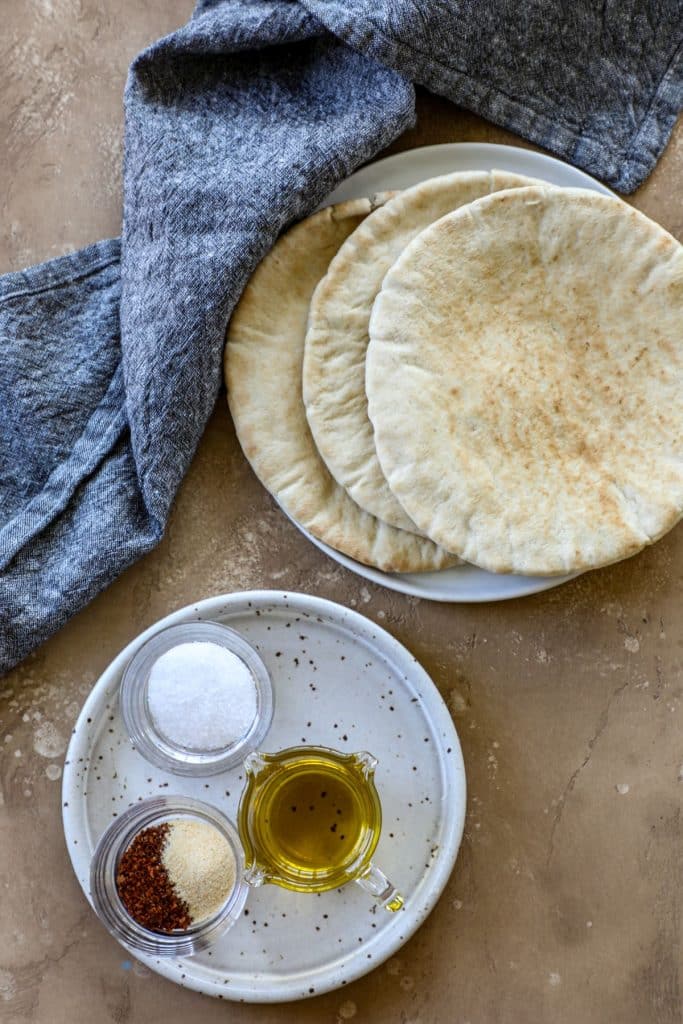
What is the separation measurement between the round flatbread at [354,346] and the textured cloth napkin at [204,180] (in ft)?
0.29

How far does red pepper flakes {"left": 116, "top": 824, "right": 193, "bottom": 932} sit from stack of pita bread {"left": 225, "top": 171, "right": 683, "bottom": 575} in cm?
43

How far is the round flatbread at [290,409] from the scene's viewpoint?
1103 mm

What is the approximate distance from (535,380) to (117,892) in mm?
809

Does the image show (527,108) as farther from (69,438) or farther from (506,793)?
(506,793)

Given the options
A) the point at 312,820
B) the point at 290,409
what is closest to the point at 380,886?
the point at 312,820

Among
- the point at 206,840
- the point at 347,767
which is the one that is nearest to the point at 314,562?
the point at 347,767

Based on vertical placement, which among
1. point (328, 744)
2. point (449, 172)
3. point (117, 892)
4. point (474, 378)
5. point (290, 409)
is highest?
point (449, 172)

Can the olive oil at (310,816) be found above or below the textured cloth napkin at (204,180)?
below

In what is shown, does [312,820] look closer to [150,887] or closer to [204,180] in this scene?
[150,887]

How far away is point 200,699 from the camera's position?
106cm

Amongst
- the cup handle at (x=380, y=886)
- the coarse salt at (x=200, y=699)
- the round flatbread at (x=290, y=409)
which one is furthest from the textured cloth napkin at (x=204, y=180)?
the cup handle at (x=380, y=886)

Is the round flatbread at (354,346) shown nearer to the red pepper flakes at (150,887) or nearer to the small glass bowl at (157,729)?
the small glass bowl at (157,729)

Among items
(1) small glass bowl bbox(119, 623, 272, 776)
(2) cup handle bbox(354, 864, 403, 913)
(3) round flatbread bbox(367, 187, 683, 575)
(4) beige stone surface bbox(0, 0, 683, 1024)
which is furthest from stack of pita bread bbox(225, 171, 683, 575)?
(2) cup handle bbox(354, 864, 403, 913)

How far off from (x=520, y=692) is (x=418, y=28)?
0.88m
